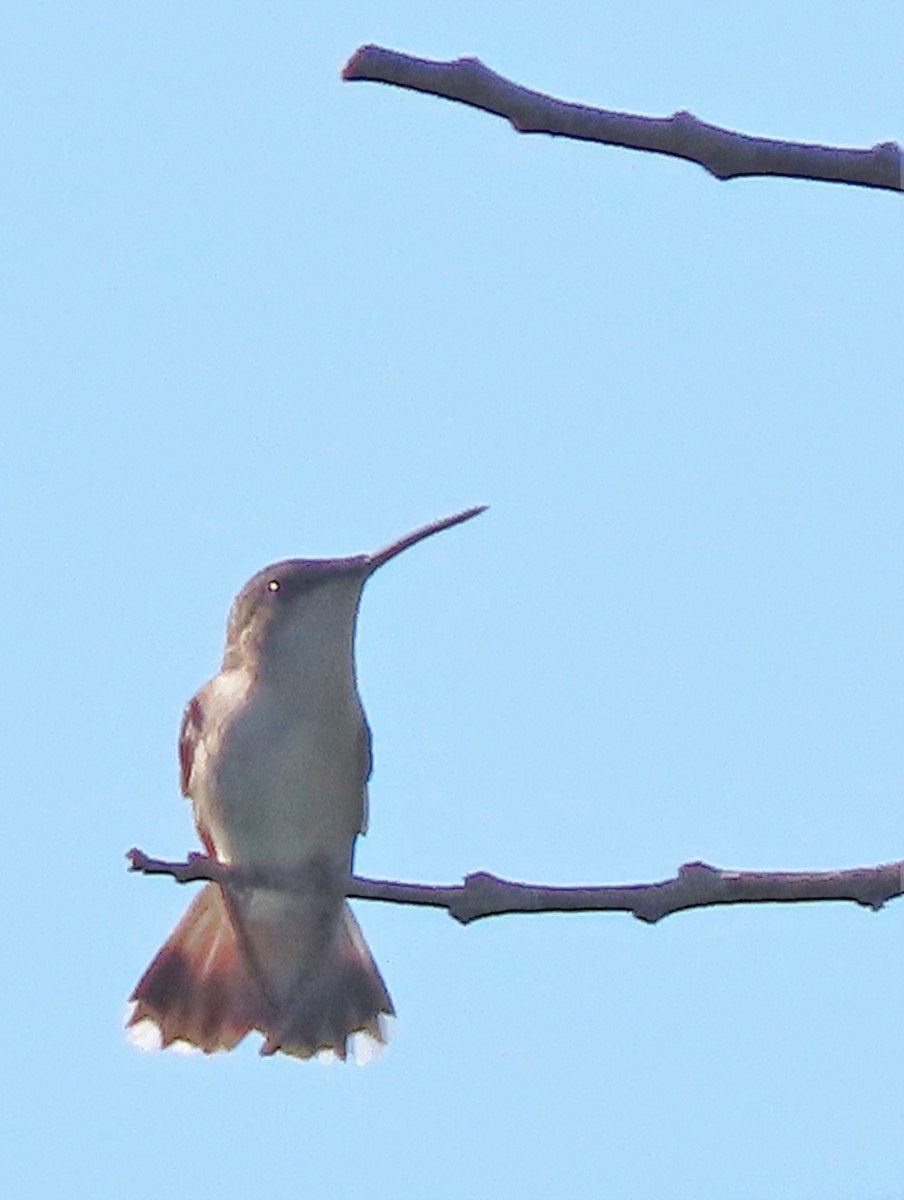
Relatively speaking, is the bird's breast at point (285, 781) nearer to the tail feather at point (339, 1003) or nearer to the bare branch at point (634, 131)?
the tail feather at point (339, 1003)

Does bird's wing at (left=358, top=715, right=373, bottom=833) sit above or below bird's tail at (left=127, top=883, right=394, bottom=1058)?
above

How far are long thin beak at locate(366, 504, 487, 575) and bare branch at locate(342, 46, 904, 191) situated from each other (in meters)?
3.75

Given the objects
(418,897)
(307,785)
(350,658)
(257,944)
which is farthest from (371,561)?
(418,897)

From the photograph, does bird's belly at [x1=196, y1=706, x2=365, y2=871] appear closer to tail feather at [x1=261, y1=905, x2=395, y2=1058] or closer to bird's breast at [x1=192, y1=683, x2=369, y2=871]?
bird's breast at [x1=192, y1=683, x2=369, y2=871]

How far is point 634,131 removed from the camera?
7.06 ft

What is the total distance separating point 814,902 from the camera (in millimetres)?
2344

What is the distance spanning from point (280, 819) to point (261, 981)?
2.36ft

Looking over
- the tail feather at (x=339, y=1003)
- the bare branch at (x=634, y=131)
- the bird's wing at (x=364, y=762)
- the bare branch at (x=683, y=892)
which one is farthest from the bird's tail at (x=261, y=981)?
the bare branch at (x=634, y=131)

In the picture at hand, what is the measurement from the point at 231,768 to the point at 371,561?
2.57 feet

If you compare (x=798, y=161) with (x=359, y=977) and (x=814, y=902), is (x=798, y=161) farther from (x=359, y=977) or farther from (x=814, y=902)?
(x=359, y=977)

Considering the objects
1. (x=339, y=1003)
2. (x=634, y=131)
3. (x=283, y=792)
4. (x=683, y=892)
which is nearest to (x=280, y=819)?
(x=283, y=792)

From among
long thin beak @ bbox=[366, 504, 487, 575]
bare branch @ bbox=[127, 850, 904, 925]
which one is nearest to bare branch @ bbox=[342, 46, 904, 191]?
bare branch @ bbox=[127, 850, 904, 925]

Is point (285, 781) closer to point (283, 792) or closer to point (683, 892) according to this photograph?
point (283, 792)

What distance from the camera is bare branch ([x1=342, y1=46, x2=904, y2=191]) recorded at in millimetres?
2123
